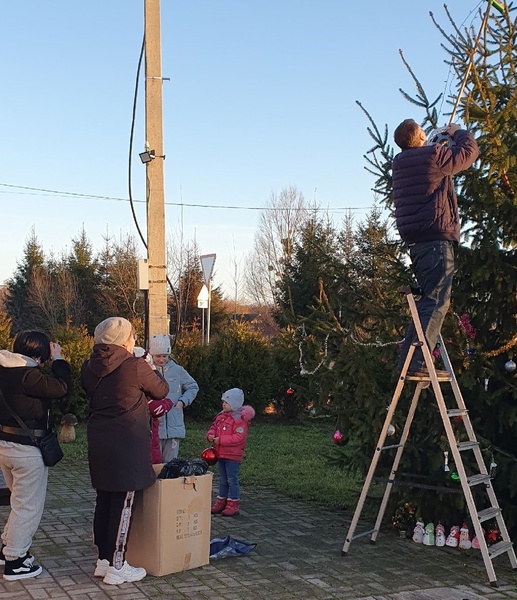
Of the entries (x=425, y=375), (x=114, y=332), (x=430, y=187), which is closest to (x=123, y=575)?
(x=114, y=332)

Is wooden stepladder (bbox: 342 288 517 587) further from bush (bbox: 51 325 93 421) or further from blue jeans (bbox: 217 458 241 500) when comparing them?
bush (bbox: 51 325 93 421)

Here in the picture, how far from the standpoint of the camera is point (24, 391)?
5.41 m

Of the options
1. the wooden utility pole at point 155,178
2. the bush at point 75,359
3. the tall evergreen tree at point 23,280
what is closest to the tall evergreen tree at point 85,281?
the tall evergreen tree at point 23,280

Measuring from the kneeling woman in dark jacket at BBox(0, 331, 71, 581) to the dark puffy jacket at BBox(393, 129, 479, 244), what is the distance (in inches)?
113

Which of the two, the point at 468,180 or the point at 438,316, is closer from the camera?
the point at 438,316

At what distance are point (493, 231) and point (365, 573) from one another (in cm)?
295

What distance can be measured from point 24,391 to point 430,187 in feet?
10.8

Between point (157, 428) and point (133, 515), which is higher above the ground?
point (157, 428)

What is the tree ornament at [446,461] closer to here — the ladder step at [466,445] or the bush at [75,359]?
the ladder step at [466,445]

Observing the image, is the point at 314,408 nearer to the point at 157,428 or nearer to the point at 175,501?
the point at 157,428

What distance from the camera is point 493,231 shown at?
641 cm

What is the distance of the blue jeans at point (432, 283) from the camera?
573 cm

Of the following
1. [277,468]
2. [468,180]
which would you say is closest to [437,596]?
[468,180]

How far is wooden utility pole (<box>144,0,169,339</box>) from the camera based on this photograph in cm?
908
